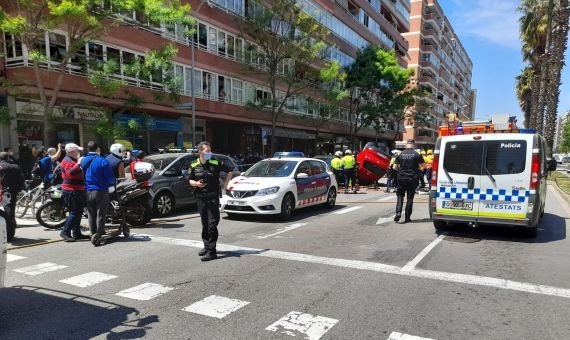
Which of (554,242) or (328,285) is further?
(554,242)

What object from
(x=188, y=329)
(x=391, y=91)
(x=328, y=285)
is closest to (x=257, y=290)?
(x=328, y=285)

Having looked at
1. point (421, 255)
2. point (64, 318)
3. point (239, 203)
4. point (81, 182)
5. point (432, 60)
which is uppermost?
point (432, 60)

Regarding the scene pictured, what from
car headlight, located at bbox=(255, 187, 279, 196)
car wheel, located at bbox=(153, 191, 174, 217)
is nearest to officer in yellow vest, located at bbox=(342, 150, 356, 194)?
car headlight, located at bbox=(255, 187, 279, 196)

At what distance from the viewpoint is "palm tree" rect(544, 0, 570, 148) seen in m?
22.2

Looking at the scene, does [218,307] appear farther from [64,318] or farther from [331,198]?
[331,198]

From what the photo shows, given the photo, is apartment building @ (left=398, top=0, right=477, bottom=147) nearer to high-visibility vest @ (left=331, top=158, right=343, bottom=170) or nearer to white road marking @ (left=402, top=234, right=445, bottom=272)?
high-visibility vest @ (left=331, top=158, right=343, bottom=170)

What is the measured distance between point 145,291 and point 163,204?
6072 mm

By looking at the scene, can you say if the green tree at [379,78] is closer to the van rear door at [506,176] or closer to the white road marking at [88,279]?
the van rear door at [506,176]

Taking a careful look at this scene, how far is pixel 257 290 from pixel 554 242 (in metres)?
6.21

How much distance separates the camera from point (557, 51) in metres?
22.9

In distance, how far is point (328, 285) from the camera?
17.1ft

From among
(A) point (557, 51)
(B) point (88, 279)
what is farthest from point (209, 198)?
(A) point (557, 51)

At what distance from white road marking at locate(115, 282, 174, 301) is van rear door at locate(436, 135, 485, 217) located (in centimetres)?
575

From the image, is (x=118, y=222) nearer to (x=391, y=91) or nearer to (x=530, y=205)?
(x=530, y=205)
